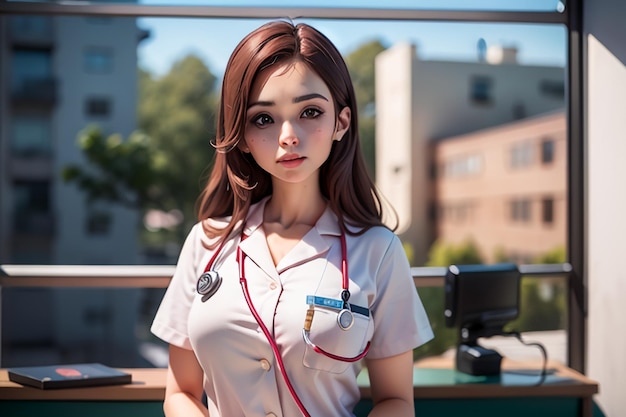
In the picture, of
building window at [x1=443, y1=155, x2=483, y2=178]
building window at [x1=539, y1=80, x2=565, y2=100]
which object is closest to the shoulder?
building window at [x1=443, y1=155, x2=483, y2=178]

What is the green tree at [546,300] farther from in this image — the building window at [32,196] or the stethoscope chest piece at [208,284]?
the stethoscope chest piece at [208,284]

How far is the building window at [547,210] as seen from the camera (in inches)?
1478

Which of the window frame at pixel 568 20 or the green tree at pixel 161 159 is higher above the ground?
the green tree at pixel 161 159

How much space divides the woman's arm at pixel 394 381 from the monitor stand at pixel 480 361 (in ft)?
2.06

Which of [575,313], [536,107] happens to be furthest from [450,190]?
[575,313]

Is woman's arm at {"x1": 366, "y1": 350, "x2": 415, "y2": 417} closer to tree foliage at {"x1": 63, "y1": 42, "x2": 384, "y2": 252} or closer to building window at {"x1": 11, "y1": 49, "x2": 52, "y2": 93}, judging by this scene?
tree foliage at {"x1": 63, "y1": 42, "x2": 384, "y2": 252}

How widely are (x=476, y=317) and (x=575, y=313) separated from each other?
1.34ft

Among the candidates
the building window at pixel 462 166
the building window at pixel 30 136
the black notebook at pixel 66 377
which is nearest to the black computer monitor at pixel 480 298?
the black notebook at pixel 66 377

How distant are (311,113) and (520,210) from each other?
3878cm

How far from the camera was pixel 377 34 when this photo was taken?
41812mm

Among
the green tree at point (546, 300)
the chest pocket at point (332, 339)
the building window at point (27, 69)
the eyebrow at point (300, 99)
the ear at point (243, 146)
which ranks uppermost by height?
the building window at point (27, 69)

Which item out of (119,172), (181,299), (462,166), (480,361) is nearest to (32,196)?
(119,172)

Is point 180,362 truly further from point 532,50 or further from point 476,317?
point 532,50

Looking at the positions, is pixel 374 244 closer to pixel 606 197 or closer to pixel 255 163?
pixel 255 163
